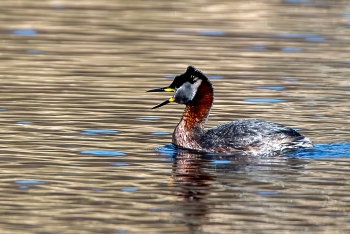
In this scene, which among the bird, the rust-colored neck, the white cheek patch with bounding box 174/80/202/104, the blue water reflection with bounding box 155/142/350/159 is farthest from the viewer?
the white cheek patch with bounding box 174/80/202/104

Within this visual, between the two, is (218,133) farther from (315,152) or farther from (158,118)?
(158,118)

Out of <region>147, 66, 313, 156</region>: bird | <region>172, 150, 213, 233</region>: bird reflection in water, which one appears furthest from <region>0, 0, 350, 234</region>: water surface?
<region>147, 66, 313, 156</region>: bird

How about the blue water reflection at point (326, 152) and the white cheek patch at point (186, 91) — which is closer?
the blue water reflection at point (326, 152)

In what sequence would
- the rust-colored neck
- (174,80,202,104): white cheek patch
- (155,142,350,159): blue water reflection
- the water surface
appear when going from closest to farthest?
the water surface → (155,142,350,159): blue water reflection → the rust-colored neck → (174,80,202,104): white cheek patch

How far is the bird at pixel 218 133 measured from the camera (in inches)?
549

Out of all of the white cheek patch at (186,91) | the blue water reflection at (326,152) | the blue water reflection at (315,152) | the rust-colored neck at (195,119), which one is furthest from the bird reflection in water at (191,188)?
the blue water reflection at (326,152)

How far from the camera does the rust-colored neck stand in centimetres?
1471

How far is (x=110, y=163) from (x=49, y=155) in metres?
0.91

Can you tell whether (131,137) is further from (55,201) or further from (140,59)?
(140,59)

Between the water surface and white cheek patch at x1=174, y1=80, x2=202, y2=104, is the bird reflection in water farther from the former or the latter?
white cheek patch at x1=174, y1=80, x2=202, y2=104

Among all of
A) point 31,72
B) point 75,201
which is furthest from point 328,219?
point 31,72

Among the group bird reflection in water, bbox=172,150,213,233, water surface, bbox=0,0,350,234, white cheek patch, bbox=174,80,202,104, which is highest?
white cheek patch, bbox=174,80,202,104

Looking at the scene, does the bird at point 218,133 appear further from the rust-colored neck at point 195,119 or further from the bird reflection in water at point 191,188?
the bird reflection in water at point 191,188

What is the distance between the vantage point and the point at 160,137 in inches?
597
